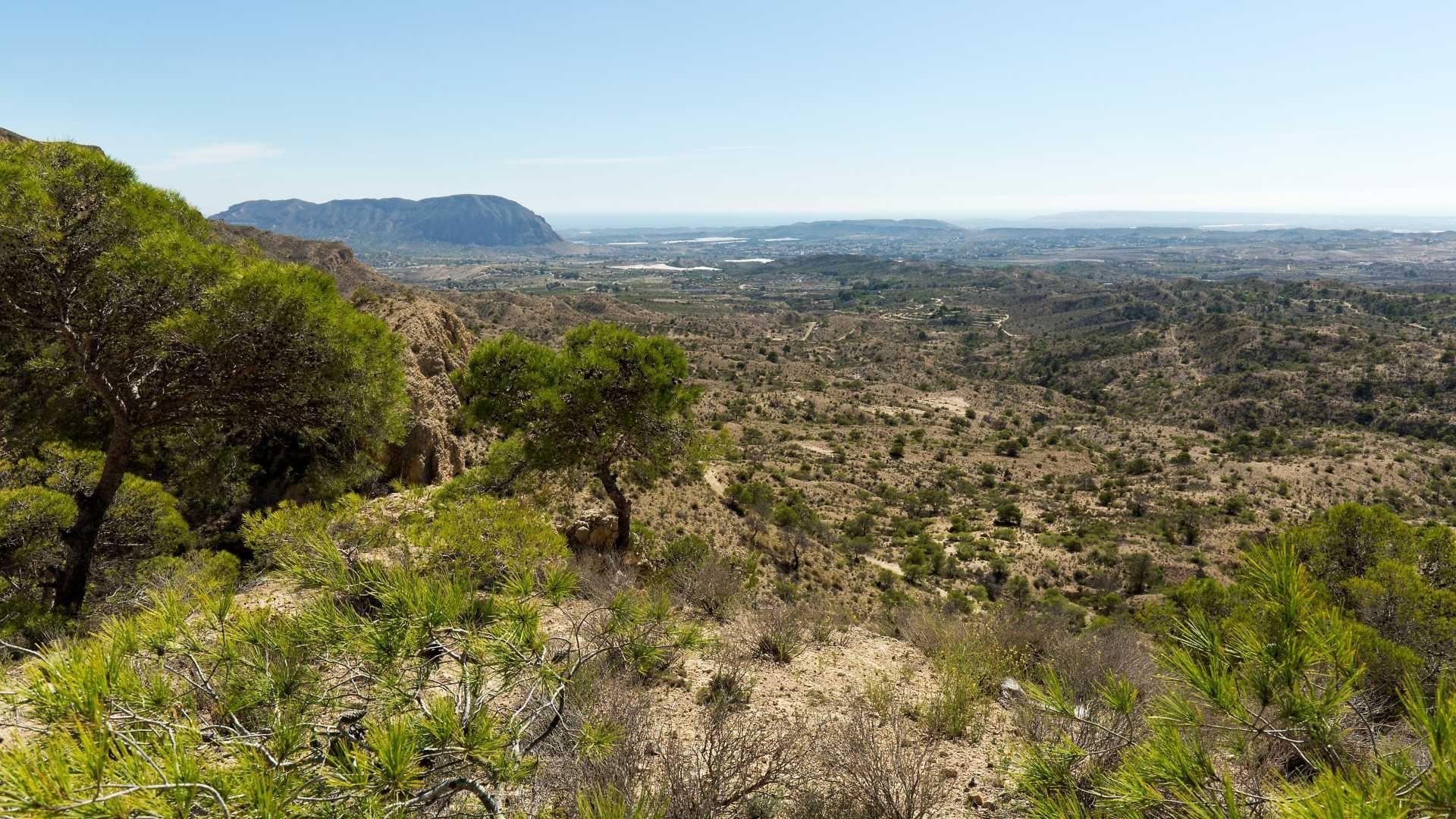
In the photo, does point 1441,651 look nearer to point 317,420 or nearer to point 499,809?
point 499,809

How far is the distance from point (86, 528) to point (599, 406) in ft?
26.2

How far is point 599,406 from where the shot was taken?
13.0m

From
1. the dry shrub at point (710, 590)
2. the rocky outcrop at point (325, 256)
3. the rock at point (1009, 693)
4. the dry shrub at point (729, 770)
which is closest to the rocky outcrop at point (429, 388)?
the dry shrub at point (710, 590)

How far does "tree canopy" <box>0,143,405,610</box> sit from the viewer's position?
25.8 feet

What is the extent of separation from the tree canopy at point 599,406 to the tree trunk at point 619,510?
0.02 metres

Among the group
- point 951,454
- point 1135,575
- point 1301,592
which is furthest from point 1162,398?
point 1301,592

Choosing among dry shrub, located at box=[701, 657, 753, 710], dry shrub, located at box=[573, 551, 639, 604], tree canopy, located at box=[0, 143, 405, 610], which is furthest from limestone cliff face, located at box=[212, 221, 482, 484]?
dry shrub, located at box=[701, 657, 753, 710]

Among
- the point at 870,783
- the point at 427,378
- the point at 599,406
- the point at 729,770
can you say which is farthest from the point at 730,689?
A: the point at 427,378

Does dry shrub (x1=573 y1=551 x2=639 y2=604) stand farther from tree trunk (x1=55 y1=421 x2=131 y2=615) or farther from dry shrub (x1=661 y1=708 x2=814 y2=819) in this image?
tree trunk (x1=55 y1=421 x2=131 y2=615)

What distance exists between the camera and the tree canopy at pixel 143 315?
7.88 metres

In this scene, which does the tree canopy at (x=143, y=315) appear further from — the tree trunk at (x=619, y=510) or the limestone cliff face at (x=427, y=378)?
the tree trunk at (x=619, y=510)

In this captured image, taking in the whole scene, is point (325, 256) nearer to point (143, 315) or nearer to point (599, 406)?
point (599, 406)

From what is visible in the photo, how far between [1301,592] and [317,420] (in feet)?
39.5

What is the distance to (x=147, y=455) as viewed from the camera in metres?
10.9
